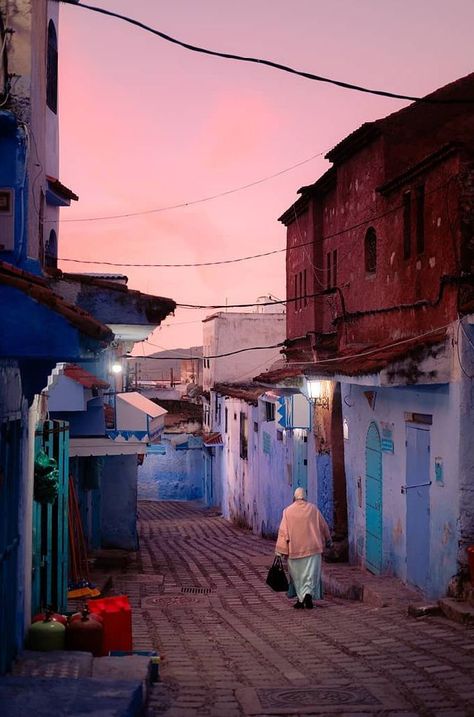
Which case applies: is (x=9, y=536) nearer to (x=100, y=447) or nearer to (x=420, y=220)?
(x=420, y=220)

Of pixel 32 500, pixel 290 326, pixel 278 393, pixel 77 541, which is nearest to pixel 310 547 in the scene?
pixel 77 541

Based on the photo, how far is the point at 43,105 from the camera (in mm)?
9812

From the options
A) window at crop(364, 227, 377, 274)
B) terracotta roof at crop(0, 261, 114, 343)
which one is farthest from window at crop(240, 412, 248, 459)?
terracotta roof at crop(0, 261, 114, 343)

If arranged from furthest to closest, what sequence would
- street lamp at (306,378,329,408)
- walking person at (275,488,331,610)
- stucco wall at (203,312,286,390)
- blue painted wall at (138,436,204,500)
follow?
blue painted wall at (138,436,204,500), stucco wall at (203,312,286,390), street lamp at (306,378,329,408), walking person at (275,488,331,610)

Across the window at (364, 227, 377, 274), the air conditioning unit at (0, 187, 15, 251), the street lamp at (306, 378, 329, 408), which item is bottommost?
the street lamp at (306, 378, 329, 408)

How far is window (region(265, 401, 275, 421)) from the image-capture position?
2610 centimetres

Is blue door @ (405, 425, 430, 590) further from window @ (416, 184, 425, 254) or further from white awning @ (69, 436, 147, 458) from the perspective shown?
white awning @ (69, 436, 147, 458)

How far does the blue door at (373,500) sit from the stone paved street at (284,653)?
1.41 m

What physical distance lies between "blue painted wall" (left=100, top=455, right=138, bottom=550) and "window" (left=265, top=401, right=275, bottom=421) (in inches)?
218

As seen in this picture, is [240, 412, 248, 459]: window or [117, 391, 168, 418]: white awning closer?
[117, 391, 168, 418]: white awning

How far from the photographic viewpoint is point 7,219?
27.7 feet

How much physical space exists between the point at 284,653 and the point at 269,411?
17.3 m

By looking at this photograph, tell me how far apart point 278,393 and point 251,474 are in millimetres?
7020

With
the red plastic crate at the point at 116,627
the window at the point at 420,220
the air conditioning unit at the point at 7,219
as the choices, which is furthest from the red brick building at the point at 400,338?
the red plastic crate at the point at 116,627
